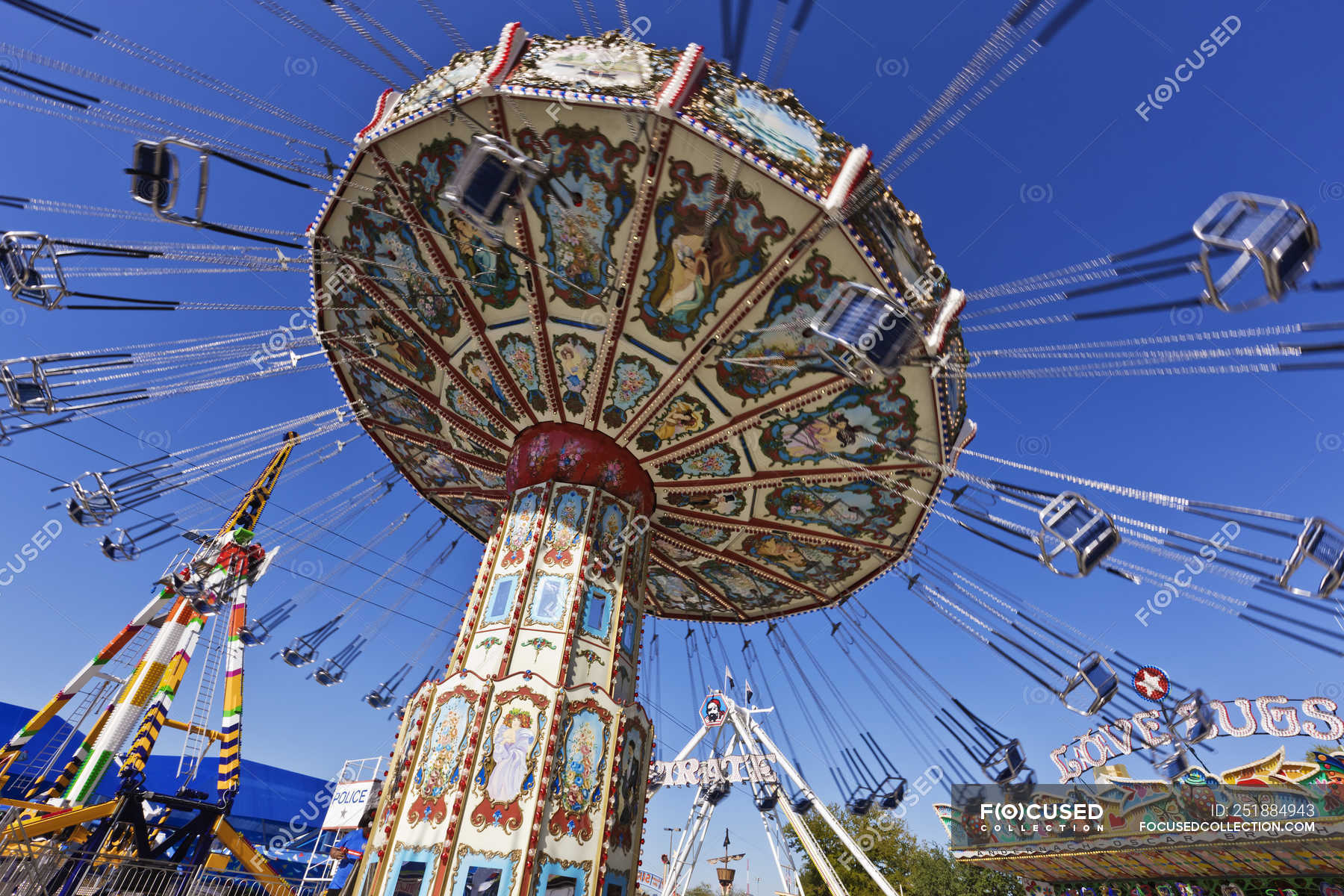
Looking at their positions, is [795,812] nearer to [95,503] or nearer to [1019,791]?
[1019,791]

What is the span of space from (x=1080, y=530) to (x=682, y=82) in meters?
7.01

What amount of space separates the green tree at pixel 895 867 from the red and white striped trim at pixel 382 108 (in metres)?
36.1

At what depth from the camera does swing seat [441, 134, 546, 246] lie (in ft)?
23.6

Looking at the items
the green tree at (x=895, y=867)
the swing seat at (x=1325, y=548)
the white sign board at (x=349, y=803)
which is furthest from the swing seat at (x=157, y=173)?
the green tree at (x=895, y=867)

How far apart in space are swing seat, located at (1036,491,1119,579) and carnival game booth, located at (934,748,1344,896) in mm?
17800

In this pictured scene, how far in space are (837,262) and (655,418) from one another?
13.7 feet

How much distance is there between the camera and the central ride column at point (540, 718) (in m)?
9.27

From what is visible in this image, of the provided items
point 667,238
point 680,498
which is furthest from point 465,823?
point 667,238

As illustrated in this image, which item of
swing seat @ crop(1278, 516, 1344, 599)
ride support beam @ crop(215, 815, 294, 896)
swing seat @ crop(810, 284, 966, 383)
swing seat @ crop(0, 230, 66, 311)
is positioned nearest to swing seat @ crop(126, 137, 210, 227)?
swing seat @ crop(0, 230, 66, 311)

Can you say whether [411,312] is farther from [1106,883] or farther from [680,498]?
[1106,883]

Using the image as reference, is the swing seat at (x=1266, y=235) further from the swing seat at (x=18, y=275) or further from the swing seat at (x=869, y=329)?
the swing seat at (x=18, y=275)

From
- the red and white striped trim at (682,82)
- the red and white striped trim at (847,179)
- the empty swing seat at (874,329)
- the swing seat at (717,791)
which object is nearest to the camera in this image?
the empty swing seat at (874,329)

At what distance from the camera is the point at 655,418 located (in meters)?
12.0

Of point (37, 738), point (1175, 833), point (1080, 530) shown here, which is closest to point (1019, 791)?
point (1175, 833)
